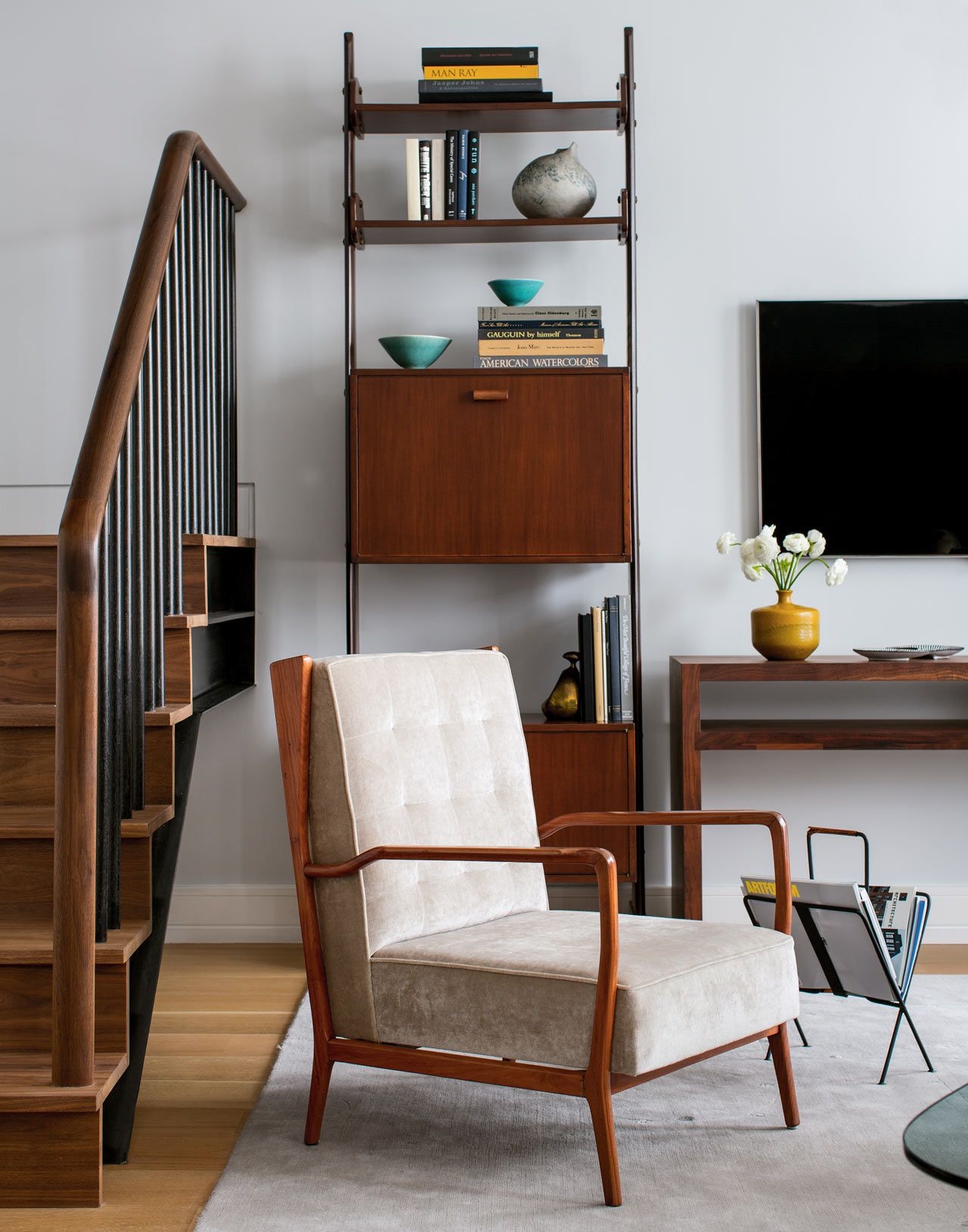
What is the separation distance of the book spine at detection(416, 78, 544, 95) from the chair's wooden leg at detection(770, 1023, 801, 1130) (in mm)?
2524

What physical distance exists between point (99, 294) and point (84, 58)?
0.71 meters

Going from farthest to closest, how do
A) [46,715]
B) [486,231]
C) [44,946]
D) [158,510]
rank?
[486,231]
[158,510]
[46,715]
[44,946]

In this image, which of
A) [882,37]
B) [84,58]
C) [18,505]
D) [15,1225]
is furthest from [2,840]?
[882,37]

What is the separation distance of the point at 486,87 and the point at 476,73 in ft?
0.20

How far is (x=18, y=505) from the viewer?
12.1 feet

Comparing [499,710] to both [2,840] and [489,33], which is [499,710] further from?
[489,33]

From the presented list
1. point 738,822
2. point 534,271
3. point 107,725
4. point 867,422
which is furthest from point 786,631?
point 107,725

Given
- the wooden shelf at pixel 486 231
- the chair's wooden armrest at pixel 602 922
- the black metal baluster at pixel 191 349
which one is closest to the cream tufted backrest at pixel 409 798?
the chair's wooden armrest at pixel 602 922

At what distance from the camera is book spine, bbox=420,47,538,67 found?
342 cm

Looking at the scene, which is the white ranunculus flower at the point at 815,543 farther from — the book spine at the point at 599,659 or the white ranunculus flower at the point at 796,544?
the book spine at the point at 599,659

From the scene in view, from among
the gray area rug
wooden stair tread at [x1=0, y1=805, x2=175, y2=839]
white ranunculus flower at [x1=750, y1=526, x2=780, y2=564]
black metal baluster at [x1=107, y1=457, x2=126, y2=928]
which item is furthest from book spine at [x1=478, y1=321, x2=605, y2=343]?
the gray area rug

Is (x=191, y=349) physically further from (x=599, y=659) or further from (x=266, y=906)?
(x=266, y=906)

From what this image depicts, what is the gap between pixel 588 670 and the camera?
11.1 feet

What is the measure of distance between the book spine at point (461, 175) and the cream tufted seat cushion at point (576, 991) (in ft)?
6.90
